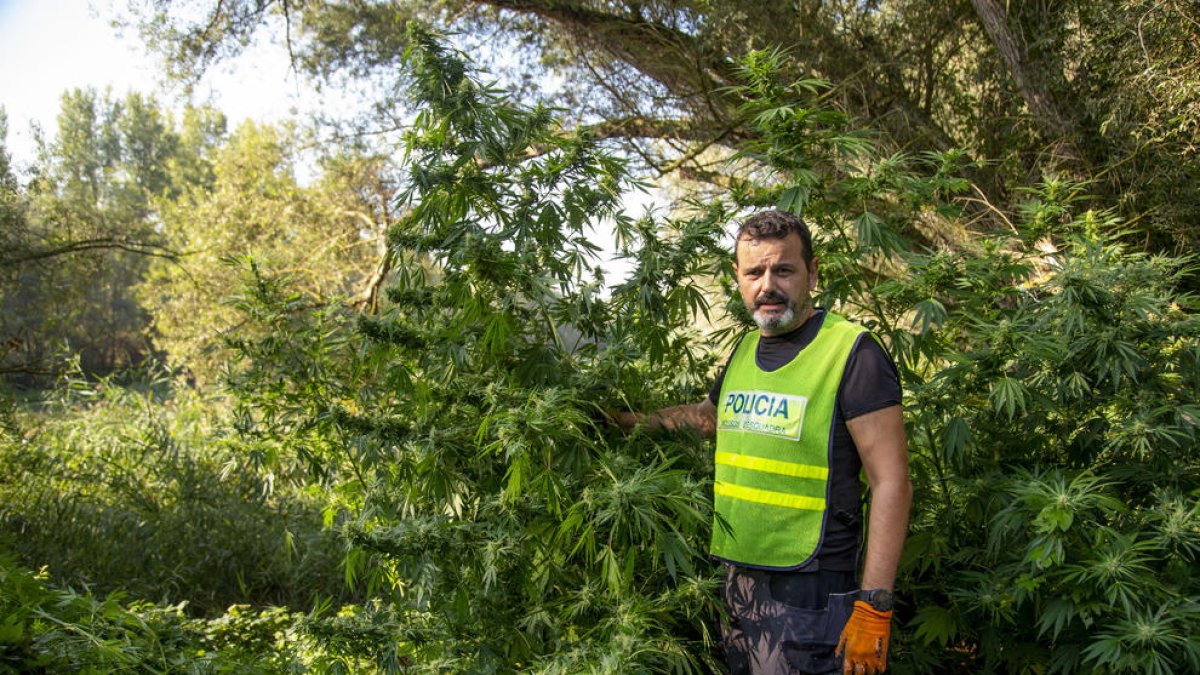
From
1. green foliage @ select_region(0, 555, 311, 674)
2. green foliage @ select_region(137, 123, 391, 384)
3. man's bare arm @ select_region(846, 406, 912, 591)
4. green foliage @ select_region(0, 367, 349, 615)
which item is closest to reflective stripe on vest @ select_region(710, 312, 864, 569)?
man's bare arm @ select_region(846, 406, 912, 591)

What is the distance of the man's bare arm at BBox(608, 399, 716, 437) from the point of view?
243 cm

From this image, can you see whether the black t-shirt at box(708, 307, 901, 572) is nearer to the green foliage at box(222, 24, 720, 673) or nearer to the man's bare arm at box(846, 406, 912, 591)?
the man's bare arm at box(846, 406, 912, 591)

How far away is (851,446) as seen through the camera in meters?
2.02

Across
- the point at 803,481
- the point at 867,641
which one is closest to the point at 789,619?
the point at 867,641

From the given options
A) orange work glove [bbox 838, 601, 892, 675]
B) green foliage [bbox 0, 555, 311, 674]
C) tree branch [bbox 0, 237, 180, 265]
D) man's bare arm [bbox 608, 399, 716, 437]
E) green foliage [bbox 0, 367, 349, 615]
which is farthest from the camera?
tree branch [bbox 0, 237, 180, 265]

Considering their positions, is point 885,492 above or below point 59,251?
below

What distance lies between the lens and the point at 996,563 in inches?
99.4

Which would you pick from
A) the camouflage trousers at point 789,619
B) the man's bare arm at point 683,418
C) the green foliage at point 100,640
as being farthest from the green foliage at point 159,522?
the camouflage trousers at point 789,619

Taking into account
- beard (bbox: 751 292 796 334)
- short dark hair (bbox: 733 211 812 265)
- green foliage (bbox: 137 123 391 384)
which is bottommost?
beard (bbox: 751 292 796 334)

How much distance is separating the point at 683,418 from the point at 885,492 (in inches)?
28.2

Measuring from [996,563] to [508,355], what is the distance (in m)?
1.64

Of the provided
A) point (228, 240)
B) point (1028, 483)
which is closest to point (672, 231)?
point (1028, 483)

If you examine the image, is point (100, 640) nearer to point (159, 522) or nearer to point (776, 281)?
point (159, 522)

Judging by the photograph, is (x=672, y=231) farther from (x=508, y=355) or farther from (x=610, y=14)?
(x=610, y=14)
